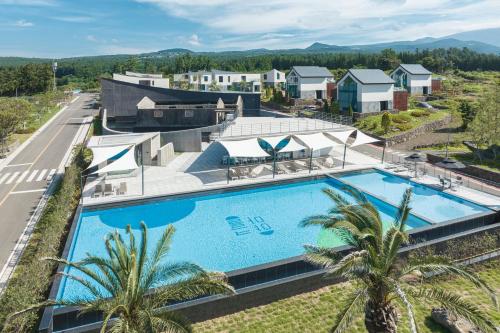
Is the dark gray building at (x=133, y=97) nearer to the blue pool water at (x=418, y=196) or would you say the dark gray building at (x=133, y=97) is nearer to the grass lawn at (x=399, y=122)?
the grass lawn at (x=399, y=122)

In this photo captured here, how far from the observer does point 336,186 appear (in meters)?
24.8

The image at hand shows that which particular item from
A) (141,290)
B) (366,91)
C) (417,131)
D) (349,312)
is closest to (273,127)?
(417,131)

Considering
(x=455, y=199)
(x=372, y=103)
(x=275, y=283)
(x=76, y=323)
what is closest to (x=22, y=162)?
(x=76, y=323)

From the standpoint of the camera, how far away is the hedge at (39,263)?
10688mm

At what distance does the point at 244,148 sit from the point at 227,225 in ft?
24.0

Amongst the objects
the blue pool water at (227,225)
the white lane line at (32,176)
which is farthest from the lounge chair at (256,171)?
the white lane line at (32,176)

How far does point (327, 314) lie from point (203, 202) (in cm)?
1140

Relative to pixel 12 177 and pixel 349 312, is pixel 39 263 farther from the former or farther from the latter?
pixel 12 177

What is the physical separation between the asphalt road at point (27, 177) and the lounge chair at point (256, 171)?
13.9 m

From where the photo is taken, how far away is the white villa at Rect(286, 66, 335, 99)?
182 feet

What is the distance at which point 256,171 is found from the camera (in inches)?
1026

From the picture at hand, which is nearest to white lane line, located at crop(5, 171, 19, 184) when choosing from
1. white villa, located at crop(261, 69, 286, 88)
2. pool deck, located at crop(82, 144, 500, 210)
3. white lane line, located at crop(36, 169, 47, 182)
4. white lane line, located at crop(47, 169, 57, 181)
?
white lane line, located at crop(36, 169, 47, 182)

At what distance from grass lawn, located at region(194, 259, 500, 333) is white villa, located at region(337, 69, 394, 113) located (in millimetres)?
32845

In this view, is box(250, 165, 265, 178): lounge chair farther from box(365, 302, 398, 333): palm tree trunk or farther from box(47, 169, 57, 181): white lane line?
box(365, 302, 398, 333): palm tree trunk
